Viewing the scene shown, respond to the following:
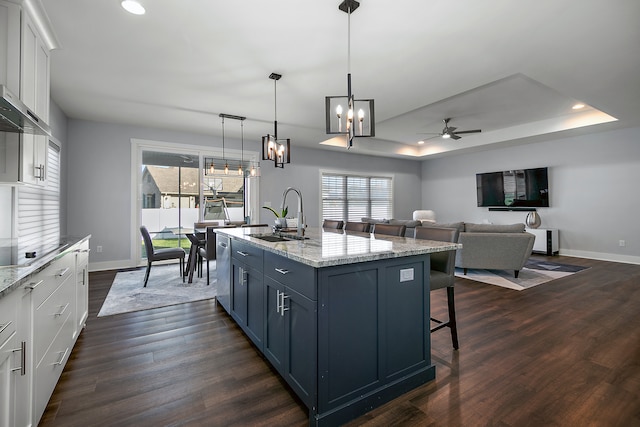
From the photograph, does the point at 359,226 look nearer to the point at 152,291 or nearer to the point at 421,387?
the point at 421,387

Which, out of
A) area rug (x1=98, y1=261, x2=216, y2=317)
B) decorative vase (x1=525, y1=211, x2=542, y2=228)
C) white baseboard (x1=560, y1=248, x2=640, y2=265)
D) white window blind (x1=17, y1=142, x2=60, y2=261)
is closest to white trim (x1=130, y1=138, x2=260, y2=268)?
area rug (x1=98, y1=261, x2=216, y2=317)

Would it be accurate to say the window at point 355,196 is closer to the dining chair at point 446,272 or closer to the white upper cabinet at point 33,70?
the dining chair at point 446,272

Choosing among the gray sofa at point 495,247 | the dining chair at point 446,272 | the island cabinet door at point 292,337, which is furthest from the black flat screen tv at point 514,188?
the island cabinet door at point 292,337

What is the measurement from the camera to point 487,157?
7.90 meters

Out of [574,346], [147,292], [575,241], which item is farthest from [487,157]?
[147,292]

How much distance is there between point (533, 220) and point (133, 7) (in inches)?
313

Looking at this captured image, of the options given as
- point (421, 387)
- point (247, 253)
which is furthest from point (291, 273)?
point (421, 387)

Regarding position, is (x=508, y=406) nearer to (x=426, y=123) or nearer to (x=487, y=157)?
(x=426, y=123)

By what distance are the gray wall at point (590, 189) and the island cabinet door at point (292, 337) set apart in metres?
7.30

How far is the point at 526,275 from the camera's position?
15.3ft

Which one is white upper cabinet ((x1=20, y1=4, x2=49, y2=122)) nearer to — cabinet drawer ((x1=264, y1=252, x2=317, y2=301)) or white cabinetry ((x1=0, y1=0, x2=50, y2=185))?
white cabinetry ((x1=0, y1=0, x2=50, y2=185))

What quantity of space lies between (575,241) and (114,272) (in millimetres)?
9189

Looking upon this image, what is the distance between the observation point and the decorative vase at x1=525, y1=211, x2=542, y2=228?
6.70 metres

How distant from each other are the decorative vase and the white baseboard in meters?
0.74
